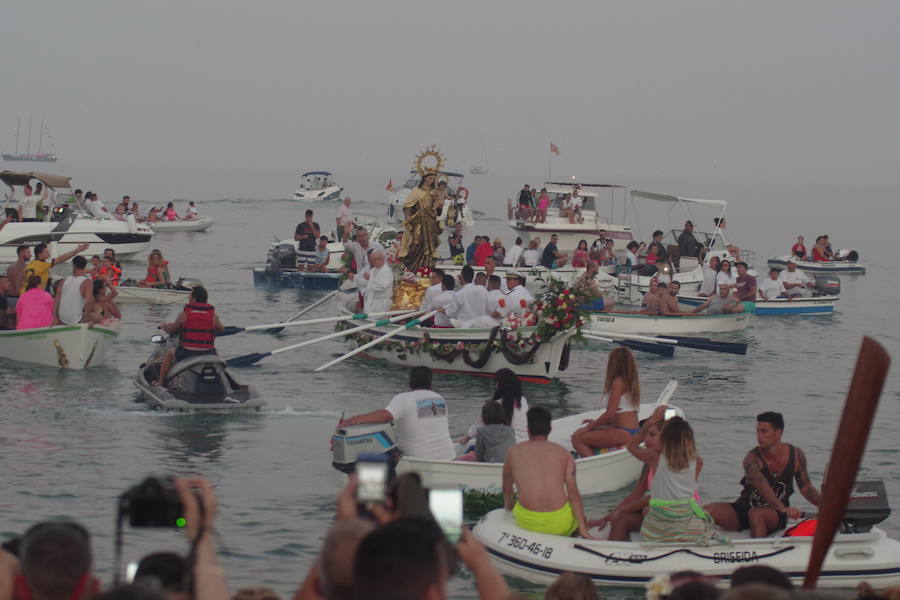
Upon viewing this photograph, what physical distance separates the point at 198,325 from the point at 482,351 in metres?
5.71

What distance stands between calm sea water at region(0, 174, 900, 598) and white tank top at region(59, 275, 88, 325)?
1034 mm

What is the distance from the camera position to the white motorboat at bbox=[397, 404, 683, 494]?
11555mm

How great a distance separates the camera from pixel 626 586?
9703mm

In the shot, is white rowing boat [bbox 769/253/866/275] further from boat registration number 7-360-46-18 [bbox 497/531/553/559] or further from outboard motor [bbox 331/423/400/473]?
boat registration number 7-360-46-18 [bbox 497/531/553/559]

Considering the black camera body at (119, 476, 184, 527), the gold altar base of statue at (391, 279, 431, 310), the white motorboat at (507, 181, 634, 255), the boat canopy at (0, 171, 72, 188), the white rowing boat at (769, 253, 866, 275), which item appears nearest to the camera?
the black camera body at (119, 476, 184, 527)

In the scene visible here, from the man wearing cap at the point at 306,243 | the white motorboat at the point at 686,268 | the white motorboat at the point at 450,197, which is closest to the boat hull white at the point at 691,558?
the white motorboat at the point at 686,268

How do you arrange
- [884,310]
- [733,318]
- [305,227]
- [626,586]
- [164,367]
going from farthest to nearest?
[884,310]
[305,227]
[733,318]
[164,367]
[626,586]

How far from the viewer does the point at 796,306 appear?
3186 centimetres

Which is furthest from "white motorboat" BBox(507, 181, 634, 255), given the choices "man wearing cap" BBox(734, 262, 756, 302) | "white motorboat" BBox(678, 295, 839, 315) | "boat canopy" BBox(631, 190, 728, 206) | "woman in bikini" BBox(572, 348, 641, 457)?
"woman in bikini" BBox(572, 348, 641, 457)

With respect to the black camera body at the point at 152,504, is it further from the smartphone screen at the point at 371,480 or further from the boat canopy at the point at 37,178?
the boat canopy at the point at 37,178

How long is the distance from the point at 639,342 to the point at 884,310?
19463 mm

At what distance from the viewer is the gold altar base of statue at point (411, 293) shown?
21.5 meters

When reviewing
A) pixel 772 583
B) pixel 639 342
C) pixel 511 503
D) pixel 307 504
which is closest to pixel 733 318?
pixel 639 342

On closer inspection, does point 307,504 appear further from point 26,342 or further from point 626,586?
→ point 26,342
